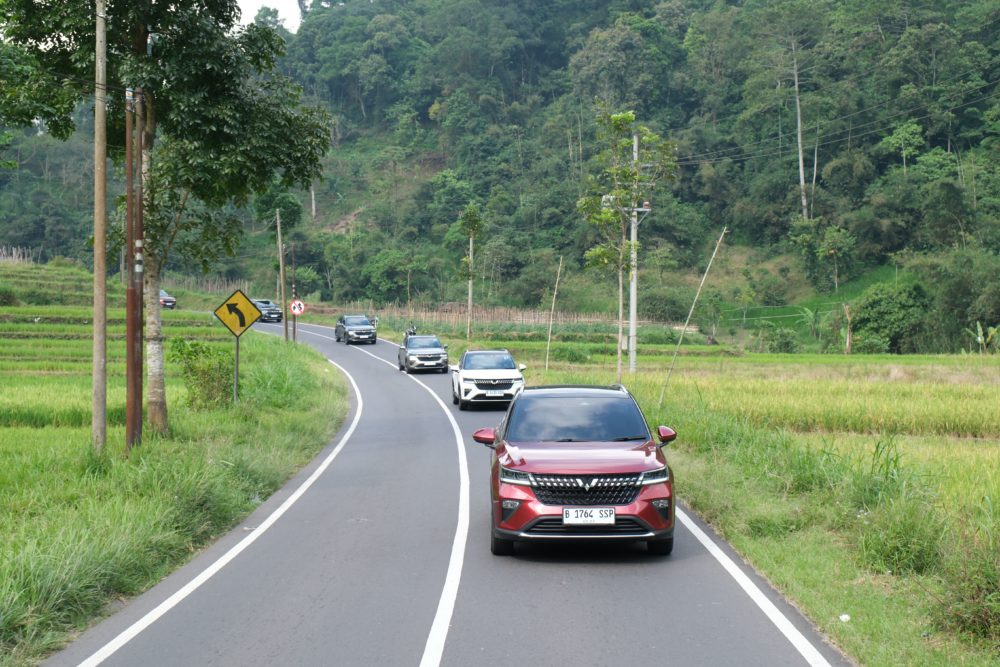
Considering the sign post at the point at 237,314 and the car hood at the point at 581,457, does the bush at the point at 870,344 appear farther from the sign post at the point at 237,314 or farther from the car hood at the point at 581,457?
the car hood at the point at 581,457

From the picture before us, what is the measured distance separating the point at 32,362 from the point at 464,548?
1104 inches

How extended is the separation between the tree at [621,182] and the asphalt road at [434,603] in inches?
740

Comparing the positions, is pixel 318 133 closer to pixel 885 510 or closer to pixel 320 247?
pixel 885 510

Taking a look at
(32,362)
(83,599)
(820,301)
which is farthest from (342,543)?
(820,301)

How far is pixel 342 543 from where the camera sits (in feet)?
33.9

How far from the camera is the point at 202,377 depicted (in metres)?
22.6

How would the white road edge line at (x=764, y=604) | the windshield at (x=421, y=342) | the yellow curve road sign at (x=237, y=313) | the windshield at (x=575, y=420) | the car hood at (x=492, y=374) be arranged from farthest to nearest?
the windshield at (x=421, y=342)
the car hood at (x=492, y=374)
the yellow curve road sign at (x=237, y=313)
the windshield at (x=575, y=420)
the white road edge line at (x=764, y=604)

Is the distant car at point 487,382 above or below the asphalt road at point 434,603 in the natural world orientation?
above

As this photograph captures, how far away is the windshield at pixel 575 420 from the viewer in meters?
10.3

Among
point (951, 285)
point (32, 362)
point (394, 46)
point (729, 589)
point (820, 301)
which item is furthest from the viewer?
point (394, 46)

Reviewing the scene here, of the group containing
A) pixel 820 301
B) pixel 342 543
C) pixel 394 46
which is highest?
pixel 394 46

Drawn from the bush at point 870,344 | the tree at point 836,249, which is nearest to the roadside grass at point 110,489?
the bush at point 870,344

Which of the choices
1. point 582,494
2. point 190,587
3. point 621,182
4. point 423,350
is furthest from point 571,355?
point 190,587

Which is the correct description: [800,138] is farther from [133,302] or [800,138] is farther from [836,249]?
[133,302]
